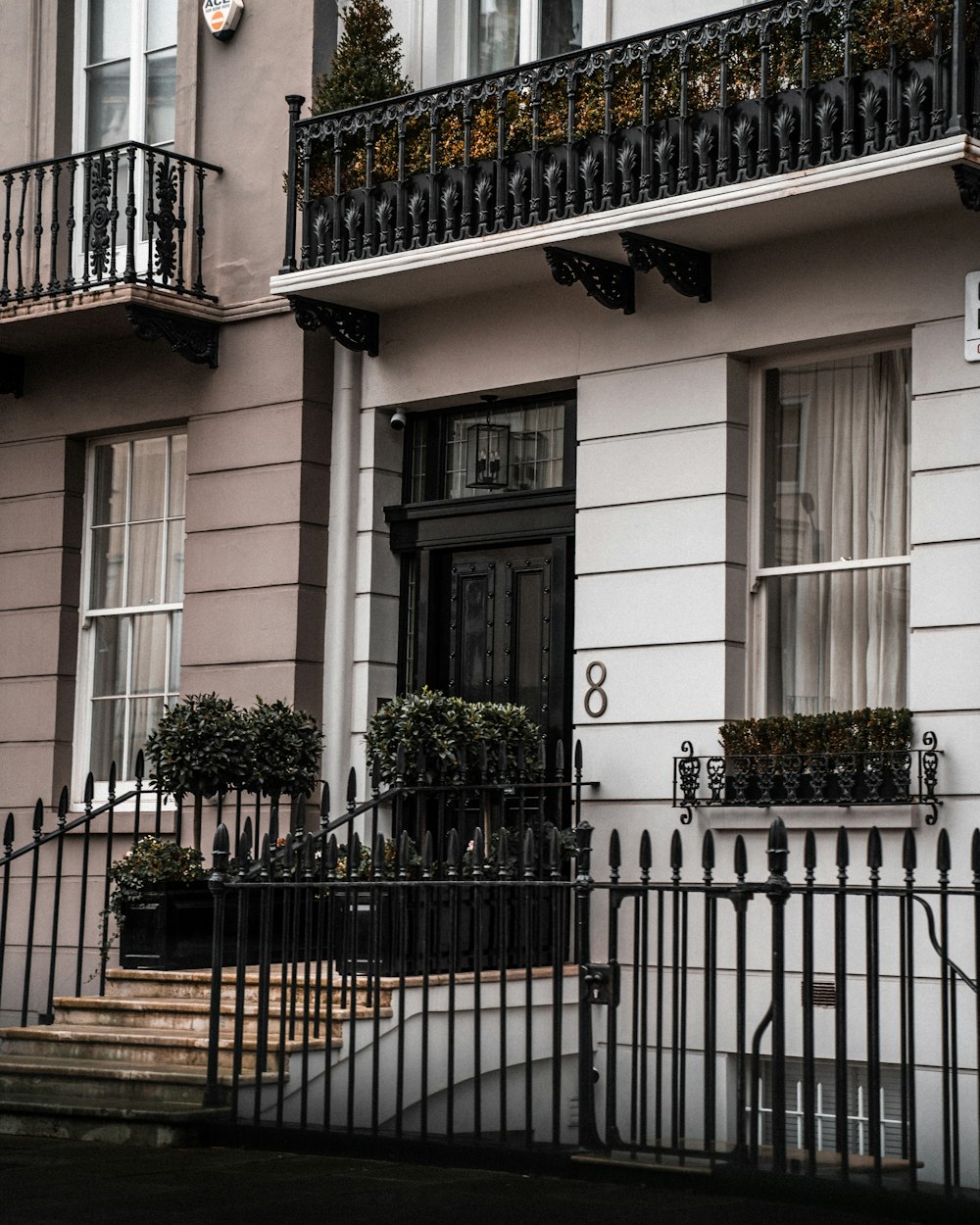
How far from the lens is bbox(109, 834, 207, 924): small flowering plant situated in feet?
37.8

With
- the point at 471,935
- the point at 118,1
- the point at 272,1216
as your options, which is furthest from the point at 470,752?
the point at 118,1

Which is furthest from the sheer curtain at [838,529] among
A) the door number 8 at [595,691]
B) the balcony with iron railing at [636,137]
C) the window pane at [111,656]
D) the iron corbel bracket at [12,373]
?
the iron corbel bracket at [12,373]

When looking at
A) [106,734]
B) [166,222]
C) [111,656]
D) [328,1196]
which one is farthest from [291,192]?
[328,1196]

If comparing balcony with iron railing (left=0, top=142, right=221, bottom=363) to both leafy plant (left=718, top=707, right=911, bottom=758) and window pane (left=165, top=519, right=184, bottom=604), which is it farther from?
leafy plant (left=718, top=707, right=911, bottom=758)

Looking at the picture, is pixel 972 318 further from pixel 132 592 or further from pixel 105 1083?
pixel 132 592

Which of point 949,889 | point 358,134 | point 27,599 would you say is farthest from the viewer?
point 27,599

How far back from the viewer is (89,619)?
14.5m

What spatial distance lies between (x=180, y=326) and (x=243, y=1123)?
20.5 ft

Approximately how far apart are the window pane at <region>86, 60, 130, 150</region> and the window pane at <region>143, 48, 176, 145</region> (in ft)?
0.65

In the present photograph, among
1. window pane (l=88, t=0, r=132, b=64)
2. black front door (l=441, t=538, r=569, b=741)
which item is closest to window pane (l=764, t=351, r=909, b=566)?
black front door (l=441, t=538, r=569, b=741)

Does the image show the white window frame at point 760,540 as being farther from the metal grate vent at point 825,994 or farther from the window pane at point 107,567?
the window pane at point 107,567

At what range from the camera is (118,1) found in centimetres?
1498

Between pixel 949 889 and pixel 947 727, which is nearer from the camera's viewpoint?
pixel 949 889

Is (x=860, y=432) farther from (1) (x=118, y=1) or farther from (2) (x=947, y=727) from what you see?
(1) (x=118, y=1)
